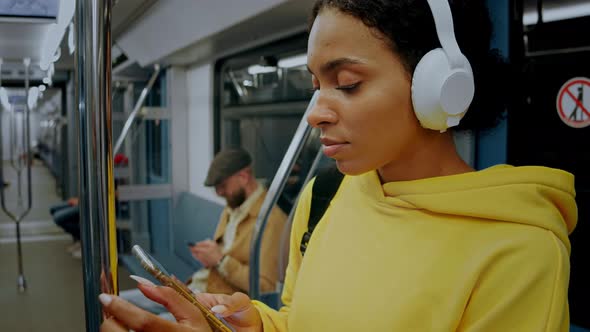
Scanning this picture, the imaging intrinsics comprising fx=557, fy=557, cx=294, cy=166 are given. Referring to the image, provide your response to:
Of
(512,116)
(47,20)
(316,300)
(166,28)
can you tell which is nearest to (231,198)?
(166,28)

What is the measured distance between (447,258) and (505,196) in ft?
0.42

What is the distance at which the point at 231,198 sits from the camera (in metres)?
3.57

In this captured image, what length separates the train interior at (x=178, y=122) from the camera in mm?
1525

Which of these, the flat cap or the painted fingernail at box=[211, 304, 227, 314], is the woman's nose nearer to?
the painted fingernail at box=[211, 304, 227, 314]

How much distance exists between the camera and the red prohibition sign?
176 cm

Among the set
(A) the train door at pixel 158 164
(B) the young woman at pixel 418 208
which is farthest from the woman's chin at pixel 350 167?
(A) the train door at pixel 158 164

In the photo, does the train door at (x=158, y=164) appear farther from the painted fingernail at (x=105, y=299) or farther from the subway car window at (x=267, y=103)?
the painted fingernail at (x=105, y=299)

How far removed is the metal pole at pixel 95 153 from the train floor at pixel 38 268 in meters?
1.14

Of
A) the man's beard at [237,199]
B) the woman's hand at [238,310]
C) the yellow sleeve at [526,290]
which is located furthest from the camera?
the man's beard at [237,199]

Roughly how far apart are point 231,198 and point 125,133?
1252 millimetres

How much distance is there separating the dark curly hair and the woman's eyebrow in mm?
58

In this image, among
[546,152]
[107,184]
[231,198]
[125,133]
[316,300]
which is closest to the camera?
[107,184]

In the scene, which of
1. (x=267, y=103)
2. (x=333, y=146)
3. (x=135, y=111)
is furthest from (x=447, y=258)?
(x=135, y=111)

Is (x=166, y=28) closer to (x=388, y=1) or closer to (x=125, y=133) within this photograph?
(x=125, y=133)
